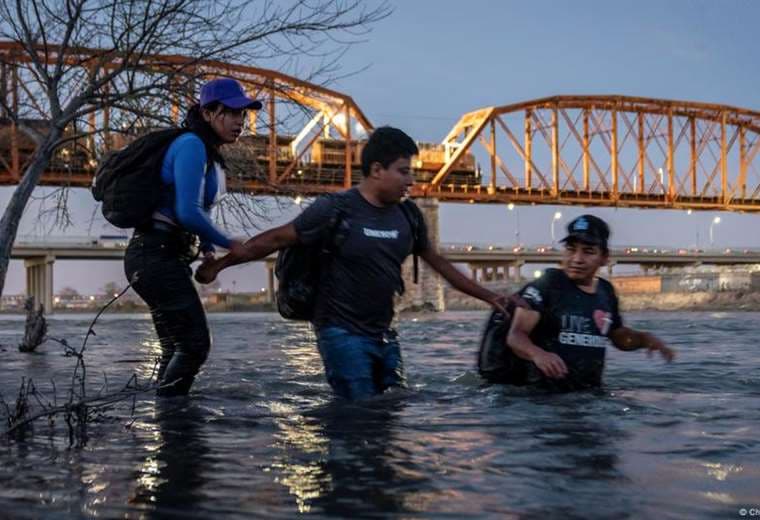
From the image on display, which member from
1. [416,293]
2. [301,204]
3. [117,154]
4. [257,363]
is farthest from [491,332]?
[416,293]

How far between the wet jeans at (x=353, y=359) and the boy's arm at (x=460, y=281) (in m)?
0.60

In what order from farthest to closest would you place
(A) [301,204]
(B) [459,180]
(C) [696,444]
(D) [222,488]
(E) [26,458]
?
(B) [459,180] → (A) [301,204] → (C) [696,444] → (E) [26,458] → (D) [222,488]

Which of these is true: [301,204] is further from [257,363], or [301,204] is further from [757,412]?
[757,412]

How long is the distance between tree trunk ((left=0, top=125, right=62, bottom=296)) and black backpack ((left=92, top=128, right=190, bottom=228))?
23.9 ft

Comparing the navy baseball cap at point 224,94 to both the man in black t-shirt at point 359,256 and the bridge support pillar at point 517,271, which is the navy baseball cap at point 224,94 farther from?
the bridge support pillar at point 517,271

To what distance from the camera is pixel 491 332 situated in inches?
253

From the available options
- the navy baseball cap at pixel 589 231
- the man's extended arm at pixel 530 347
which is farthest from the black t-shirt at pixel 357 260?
the navy baseball cap at pixel 589 231

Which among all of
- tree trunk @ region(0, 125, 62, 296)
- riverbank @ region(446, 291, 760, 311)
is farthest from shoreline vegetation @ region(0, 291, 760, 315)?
tree trunk @ region(0, 125, 62, 296)

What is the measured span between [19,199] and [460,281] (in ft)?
26.1

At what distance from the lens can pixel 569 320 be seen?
603cm

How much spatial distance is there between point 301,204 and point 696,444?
9760 millimetres

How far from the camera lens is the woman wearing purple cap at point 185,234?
537 cm

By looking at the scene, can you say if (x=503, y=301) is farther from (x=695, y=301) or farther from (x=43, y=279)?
(x=43, y=279)

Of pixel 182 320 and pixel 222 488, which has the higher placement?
pixel 182 320
